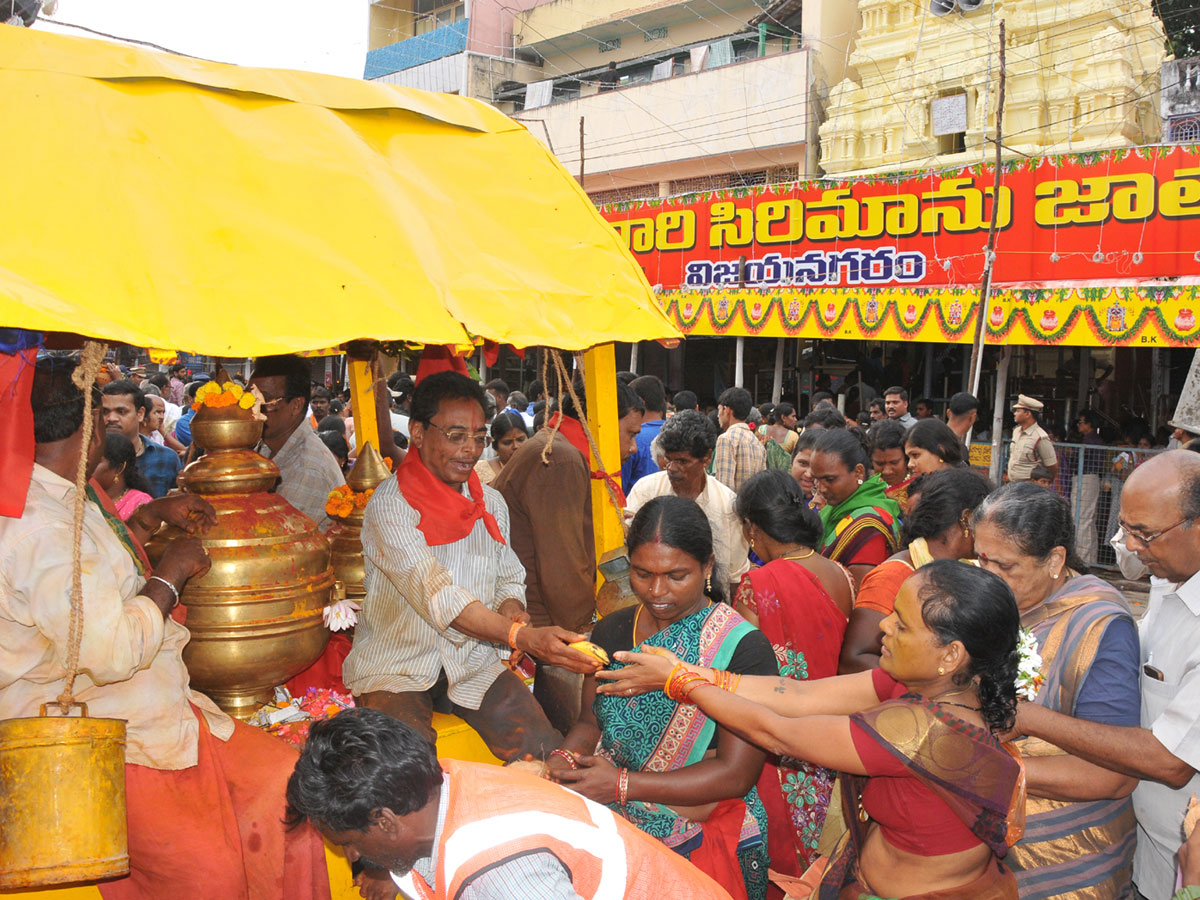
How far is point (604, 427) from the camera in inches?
149

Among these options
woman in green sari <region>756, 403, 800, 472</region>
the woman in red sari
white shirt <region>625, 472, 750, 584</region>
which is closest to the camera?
the woman in red sari

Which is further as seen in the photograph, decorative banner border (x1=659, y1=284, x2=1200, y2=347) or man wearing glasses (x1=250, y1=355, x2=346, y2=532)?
decorative banner border (x1=659, y1=284, x2=1200, y2=347)

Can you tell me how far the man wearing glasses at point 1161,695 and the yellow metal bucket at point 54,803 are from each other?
2192 mm

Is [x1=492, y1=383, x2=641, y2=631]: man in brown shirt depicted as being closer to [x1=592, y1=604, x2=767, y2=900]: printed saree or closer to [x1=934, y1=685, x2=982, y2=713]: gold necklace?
[x1=592, y1=604, x2=767, y2=900]: printed saree

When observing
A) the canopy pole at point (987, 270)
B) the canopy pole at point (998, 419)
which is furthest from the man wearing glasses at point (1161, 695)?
the canopy pole at point (987, 270)

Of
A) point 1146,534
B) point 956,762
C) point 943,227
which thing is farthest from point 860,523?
point 943,227

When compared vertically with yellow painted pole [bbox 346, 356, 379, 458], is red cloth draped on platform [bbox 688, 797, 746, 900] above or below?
below

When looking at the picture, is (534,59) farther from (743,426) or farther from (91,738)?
(91,738)

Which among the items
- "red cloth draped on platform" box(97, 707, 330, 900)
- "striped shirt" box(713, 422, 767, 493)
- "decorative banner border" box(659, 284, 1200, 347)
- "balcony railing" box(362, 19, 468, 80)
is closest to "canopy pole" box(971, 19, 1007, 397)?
"decorative banner border" box(659, 284, 1200, 347)

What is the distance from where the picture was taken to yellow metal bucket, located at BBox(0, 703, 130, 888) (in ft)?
6.76

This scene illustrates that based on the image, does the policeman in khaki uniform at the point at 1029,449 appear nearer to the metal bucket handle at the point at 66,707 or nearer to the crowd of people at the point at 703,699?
the crowd of people at the point at 703,699

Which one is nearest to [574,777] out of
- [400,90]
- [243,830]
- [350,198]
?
[243,830]

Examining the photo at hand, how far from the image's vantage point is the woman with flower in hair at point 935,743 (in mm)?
2072

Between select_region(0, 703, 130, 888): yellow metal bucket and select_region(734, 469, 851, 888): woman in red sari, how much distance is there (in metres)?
1.97
